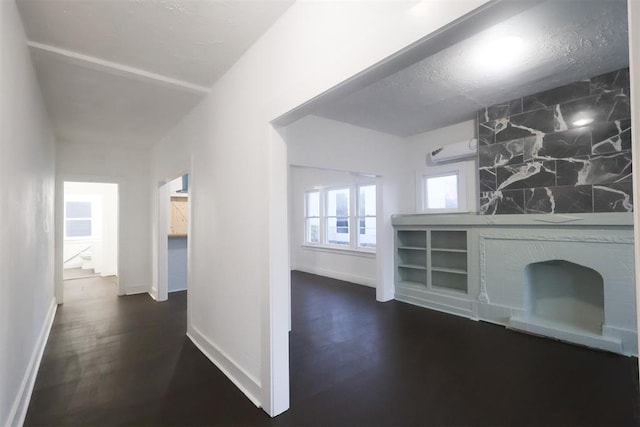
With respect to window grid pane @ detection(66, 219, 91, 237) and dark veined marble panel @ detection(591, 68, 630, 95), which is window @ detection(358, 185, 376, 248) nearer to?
dark veined marble panel @ detection(591, 68, 630, 95)

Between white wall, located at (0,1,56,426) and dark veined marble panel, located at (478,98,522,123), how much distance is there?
4.44 meters

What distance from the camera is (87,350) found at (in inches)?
117

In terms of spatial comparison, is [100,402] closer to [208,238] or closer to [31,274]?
[31,274]

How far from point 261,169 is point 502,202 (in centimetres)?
317

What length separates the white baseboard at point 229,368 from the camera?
7.01 feet

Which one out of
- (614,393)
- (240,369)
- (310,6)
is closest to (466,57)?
(310,6)

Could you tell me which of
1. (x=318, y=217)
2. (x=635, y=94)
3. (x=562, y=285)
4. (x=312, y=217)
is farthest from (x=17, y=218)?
(x=312, y=217)

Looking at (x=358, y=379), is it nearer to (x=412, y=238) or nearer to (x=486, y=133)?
(x=412, y=238)

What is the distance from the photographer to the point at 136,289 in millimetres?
5305

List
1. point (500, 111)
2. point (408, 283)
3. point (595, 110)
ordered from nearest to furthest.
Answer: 1. point (595, 110)
2. point (500, 111)
3. point (408, 283)

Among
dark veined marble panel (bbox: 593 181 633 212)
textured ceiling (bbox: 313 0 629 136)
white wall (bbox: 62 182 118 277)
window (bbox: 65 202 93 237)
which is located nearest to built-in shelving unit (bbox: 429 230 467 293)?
dark veined marble panel (bbox: 593 181 633 212)

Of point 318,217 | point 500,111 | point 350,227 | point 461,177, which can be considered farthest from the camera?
point 318,217

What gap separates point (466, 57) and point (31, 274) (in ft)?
13.6

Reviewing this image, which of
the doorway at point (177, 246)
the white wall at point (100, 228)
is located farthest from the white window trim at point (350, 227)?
the white wall at point (100, 228)
